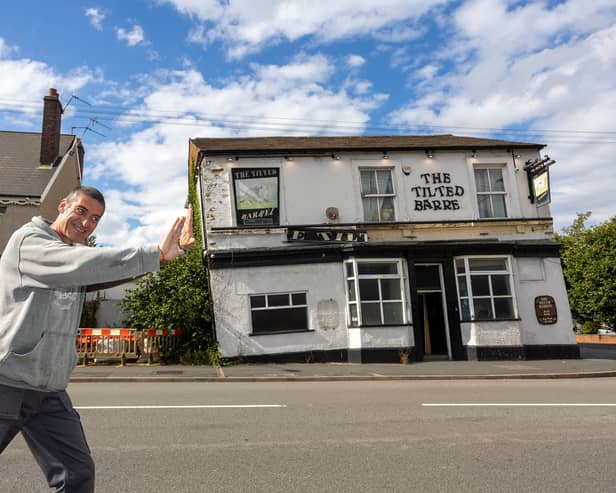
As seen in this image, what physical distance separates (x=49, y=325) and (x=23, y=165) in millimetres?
20505

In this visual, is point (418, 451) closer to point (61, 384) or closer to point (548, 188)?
point (61, 384)

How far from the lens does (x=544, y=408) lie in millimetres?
7520

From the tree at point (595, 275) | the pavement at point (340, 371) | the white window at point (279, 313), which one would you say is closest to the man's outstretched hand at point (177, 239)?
the pavement at point (340, 371)

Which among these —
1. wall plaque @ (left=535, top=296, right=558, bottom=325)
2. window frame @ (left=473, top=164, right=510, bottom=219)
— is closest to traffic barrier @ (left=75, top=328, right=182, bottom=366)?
window frame @ (left=473, top=164, right=510, bottom=219)

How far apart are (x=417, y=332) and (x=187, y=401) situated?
924 centimetres

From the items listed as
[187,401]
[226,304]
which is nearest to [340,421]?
[187,401]

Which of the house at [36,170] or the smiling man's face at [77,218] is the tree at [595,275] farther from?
the smiling man's face at [77,218]

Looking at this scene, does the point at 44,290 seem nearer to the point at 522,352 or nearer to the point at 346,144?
the point at 522,352

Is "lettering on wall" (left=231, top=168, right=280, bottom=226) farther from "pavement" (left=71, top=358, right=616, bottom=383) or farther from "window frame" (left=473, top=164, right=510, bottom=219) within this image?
"window frame" (left=473, top=164, right=510, bottom=219)

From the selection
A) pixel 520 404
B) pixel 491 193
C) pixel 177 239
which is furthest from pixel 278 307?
pixel 177 239

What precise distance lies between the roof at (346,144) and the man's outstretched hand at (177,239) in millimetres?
13806

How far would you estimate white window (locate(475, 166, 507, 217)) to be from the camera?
1681cm

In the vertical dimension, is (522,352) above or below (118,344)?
below

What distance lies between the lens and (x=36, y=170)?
19.5 meters
